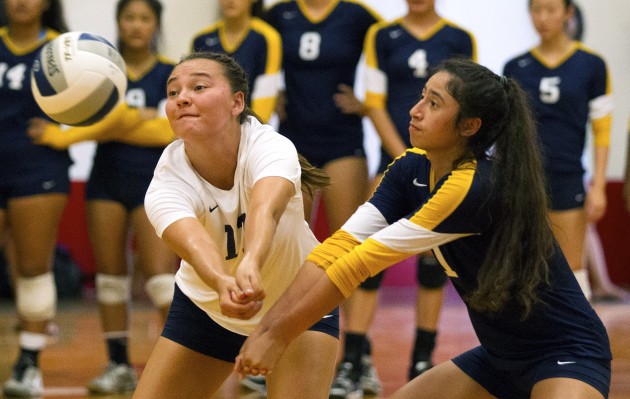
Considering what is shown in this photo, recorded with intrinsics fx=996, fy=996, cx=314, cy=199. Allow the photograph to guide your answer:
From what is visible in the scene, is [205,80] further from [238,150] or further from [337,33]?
[337,33]

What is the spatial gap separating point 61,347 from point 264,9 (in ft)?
7.44

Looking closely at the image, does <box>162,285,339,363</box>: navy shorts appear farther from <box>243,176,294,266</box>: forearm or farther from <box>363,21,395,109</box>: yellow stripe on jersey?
<box>363,21,395,109</box>: yellow stripe on jersey

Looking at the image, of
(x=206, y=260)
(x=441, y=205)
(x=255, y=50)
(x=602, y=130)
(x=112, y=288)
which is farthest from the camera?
(x=602, y=130)

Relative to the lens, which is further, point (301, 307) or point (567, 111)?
point (567, 111)

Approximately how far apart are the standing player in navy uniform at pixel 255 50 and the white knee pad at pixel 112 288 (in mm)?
1027

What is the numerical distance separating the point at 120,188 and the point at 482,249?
2327mm

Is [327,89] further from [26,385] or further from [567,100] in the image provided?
[26,385]

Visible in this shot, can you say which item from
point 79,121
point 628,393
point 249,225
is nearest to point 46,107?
point 79,121

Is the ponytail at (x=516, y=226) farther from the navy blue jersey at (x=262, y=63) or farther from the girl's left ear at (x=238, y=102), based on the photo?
the navy blue jersey at (x=262, y=63)

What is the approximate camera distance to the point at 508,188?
101 inches

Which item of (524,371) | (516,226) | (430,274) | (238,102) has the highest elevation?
(238,102)

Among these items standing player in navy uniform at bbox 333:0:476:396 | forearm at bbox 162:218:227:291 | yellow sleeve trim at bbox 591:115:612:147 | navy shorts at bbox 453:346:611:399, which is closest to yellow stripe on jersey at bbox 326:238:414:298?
forearm at bbox 162:218:227:291

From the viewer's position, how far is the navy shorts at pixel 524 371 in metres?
2.60

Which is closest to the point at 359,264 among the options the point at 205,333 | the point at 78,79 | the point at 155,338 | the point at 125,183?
the point at 205,333
